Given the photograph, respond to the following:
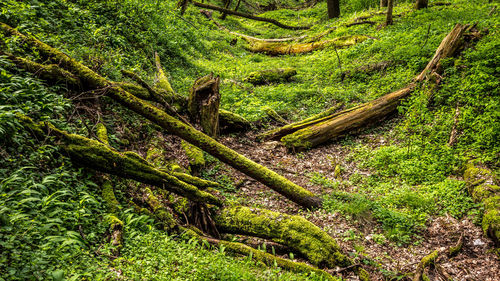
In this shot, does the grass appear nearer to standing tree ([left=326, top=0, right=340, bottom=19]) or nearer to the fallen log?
the fallen log

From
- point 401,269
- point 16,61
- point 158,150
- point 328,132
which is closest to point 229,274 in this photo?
point 401,269

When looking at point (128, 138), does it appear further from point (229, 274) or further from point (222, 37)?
point (222, 37)

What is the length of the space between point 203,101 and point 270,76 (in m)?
6.29

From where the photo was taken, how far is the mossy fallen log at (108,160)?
4.25 metres

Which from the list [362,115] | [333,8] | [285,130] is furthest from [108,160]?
[333,8]

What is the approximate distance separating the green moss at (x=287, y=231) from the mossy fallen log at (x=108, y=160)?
2.54 feet

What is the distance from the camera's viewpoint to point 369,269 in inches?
185

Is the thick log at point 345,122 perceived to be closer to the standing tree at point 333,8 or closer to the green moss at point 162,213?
the green moss at point 162,213

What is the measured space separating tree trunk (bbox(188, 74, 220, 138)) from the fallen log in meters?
2.48

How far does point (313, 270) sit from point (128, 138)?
4631 mm

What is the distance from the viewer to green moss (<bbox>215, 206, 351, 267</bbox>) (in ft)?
15.2

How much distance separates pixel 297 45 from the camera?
699 inches

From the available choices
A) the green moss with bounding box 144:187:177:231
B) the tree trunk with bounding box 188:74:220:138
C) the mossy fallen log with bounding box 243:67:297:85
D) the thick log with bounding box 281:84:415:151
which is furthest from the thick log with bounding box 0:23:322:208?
the mossy fallen log with bounding box 243:67:297:85

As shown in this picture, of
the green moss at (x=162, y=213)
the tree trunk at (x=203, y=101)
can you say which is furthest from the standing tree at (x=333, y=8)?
the green moss at (x=162, y=213)
